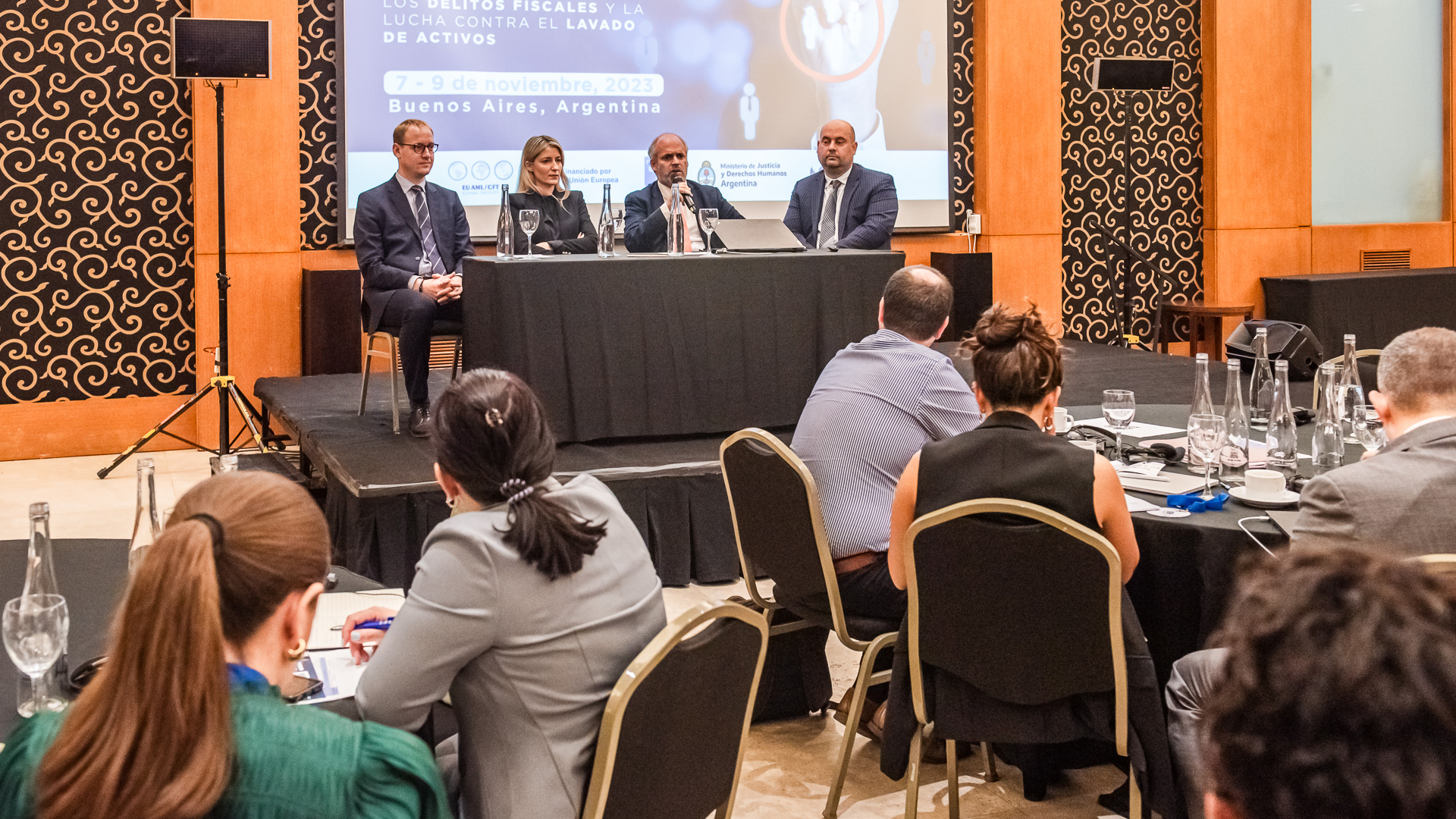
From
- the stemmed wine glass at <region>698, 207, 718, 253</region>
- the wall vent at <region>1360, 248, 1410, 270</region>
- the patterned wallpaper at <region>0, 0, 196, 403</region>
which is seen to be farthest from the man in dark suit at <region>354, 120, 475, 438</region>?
the wall vent at <region>1360, 248, 1410, 270</region>

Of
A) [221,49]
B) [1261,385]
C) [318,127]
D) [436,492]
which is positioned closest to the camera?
[1261,385]

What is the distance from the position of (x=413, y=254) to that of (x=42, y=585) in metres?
3.85

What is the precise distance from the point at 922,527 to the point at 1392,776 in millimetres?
1543

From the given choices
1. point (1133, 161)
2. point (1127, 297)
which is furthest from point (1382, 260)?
point (1127, 297)

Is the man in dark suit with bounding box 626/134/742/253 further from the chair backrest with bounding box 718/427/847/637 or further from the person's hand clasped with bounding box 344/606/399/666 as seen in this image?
the person's hand clasped with bounding box 344/606/399/666

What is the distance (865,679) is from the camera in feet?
8.72

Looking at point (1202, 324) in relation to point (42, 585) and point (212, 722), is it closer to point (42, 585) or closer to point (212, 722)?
point (42, 585)

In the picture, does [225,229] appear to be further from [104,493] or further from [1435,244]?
[1435,244]

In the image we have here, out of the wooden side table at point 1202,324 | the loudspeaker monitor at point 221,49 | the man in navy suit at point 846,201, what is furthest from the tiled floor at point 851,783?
the wooden side table at point 1202,324

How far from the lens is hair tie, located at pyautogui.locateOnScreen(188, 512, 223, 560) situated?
1176 mm

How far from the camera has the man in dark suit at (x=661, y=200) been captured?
5504mm

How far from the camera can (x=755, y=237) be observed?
5.19 meters

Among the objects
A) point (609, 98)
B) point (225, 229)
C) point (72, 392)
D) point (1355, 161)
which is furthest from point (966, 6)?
point (72, 392)

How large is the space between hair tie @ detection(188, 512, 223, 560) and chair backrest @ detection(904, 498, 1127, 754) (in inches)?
48.0
